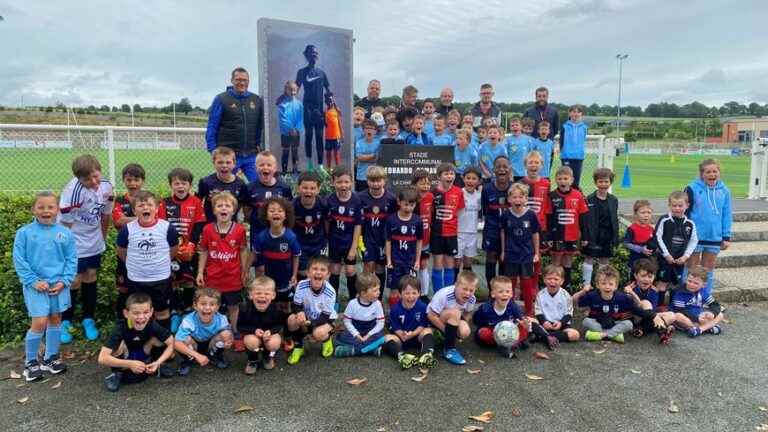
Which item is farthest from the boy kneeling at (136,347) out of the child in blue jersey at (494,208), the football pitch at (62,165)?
the football pitch at (62,165)

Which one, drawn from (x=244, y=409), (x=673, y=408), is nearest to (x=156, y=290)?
(x=244, y=409)

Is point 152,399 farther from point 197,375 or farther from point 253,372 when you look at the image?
point 253,372

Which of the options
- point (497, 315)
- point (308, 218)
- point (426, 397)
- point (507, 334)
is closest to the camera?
point (426, 397)

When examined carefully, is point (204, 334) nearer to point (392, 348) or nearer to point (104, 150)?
point (392, 348)

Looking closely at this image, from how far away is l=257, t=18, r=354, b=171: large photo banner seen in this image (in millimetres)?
7480

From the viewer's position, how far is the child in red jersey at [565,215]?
6.34 metres

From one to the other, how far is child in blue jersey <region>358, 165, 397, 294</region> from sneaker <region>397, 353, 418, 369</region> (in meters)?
1.45

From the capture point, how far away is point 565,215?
6344mm

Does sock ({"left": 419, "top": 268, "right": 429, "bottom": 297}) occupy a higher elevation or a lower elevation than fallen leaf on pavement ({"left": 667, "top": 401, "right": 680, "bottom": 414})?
higher

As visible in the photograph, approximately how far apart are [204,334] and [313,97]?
439 cm

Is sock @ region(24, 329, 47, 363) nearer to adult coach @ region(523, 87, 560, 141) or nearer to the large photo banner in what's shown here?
the large photo banner

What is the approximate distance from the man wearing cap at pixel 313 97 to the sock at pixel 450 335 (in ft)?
13.5

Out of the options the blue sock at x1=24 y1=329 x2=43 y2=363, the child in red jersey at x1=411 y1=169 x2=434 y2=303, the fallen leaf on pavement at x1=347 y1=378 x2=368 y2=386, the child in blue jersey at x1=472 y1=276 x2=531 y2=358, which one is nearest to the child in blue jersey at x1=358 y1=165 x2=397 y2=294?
the child in red jersey at x1=411 y1=169 x2=434 y2=303

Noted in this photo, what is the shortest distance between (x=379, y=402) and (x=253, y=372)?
48.4 inches
